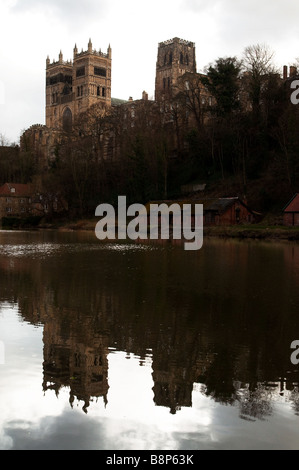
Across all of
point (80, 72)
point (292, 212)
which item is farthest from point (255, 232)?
point (80, 72)

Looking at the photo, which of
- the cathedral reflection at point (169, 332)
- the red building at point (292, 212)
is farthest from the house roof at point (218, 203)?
the cathedral reflection at point (169, 332)

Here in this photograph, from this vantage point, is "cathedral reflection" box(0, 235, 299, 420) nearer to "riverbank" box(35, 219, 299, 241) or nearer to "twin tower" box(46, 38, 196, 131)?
"riverbank" box(35, 219, 299, 241)

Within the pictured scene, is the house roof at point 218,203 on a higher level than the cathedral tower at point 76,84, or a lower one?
lower

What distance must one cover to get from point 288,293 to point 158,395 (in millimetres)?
9668

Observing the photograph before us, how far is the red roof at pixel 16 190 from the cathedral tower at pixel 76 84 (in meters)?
54.9

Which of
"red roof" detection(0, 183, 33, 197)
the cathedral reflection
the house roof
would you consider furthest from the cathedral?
the cathedral reflection

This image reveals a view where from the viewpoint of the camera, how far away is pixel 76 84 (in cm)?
15350

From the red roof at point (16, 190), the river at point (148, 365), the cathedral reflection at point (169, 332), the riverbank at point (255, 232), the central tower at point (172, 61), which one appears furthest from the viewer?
the central tower at point (172, 61)

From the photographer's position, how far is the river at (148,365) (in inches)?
276

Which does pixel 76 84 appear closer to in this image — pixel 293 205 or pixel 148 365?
pixel 293 205

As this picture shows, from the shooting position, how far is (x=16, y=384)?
868 cm

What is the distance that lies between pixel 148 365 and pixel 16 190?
284 ft

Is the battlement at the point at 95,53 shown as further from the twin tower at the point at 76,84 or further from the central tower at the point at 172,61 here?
the central tower at the point at 172,61
